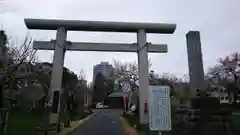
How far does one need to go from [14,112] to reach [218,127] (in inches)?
731

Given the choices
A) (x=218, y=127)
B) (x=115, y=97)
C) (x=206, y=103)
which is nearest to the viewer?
(x=218, y=127)

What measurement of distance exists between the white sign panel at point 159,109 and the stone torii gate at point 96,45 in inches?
250

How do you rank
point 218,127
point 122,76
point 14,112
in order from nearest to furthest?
1. point 218,127
2. point 14,112
3. point 122,76

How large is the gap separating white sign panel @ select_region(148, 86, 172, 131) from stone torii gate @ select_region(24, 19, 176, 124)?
20.8 feet

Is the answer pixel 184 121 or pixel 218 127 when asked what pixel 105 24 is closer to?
pixel 184 121

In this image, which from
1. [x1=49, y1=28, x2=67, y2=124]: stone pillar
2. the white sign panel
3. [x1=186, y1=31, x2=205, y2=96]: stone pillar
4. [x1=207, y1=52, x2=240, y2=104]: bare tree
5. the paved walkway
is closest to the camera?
the white sign panel

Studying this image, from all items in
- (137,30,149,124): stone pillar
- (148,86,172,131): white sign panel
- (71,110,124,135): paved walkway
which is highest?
(137,30,149,124): stone pillar

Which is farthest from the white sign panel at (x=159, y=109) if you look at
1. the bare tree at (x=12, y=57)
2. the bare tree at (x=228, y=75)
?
the bare tree at (x=228, y=75)

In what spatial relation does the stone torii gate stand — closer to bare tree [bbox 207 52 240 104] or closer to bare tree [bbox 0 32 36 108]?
bare tree [bbox 0 32 36 108]

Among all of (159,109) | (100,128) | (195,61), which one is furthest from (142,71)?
(159,109)

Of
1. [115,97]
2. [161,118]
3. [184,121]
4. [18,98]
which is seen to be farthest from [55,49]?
[115,97]

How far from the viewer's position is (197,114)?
12164mm

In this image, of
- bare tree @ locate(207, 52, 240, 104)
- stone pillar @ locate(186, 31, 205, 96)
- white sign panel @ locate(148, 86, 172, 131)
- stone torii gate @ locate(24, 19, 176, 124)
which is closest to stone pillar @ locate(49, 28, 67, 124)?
stone torii gate @ locate(24, 19, 176, 124)

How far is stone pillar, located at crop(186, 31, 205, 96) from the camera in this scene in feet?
46.5
